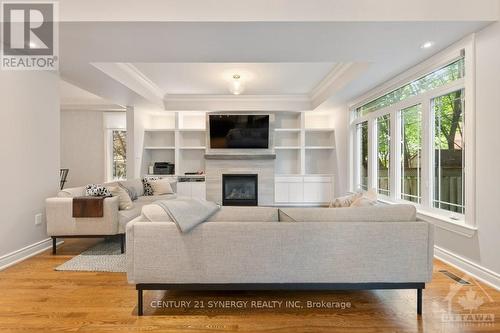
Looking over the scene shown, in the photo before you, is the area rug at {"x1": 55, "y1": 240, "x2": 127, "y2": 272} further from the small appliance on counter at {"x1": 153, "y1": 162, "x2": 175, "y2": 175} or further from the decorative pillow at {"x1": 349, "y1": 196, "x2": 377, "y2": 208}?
the small appliance on counter at {"x1": 153, "y1": 162, "x2": 175, "y2": 175}

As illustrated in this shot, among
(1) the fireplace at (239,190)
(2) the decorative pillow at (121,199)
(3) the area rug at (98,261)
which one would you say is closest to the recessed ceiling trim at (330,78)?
(1) the fireplace at (239,190)

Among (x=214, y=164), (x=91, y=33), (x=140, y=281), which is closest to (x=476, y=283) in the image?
(x=140, y=281)

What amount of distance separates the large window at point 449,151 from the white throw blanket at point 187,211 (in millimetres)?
2870

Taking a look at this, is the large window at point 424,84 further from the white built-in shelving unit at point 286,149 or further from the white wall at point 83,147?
the white wall at point 83,147

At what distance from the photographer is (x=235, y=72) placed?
4742 mm

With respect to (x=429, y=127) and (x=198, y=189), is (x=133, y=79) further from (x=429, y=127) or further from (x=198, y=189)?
(x=429, y=127)

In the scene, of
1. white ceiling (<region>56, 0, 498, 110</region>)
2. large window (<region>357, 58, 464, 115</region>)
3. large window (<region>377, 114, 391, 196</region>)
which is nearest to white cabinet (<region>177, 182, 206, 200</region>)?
white ceiling (<region>56, 0, 498, 110</region>)

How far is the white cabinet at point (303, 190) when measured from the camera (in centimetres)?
672

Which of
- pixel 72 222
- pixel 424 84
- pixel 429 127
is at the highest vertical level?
pixel 424 84

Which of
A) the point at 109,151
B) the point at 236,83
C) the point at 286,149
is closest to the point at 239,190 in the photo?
the point at 286,149

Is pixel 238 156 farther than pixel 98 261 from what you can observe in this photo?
Yes

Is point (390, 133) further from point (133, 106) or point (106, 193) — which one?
point (133, 106)

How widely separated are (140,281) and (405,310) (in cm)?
200

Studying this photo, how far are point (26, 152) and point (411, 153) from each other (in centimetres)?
518
